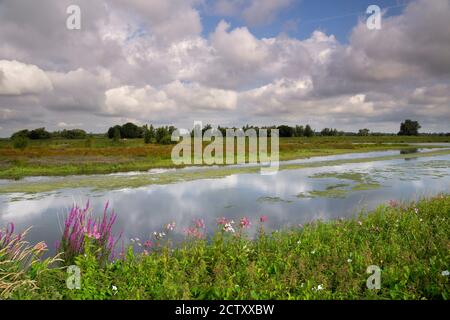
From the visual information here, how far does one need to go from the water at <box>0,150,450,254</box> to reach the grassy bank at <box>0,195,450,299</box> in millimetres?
3290

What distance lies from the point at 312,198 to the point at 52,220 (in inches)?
410

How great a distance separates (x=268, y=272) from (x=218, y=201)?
9.27 m

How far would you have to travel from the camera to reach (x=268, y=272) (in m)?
5.99

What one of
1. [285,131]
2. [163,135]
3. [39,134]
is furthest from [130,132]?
[285,131]

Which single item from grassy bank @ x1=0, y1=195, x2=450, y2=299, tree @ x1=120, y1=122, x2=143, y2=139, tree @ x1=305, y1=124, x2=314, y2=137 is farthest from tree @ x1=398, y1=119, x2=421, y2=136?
grassy bank @ x1=0, y1=195, x2=450, y2=299

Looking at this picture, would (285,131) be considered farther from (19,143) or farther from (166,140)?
(19,143)

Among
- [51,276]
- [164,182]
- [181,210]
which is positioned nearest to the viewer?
[51,276]

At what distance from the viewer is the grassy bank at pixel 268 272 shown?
4934mm

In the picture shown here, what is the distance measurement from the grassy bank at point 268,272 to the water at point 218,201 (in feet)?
10.8

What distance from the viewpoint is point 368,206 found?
13.8 metres

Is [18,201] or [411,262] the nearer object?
[411,262]
